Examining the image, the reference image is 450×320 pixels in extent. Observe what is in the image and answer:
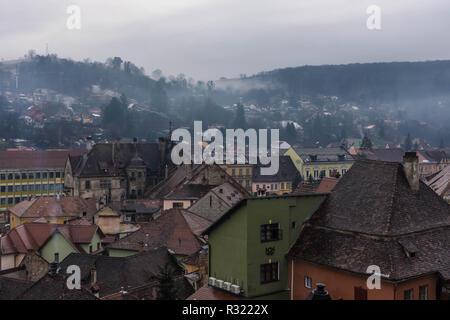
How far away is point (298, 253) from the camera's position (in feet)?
88.3

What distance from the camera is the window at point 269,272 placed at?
2627 cm

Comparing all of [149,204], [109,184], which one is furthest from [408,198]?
[109,184]

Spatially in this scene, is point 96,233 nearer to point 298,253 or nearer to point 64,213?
point 64,213

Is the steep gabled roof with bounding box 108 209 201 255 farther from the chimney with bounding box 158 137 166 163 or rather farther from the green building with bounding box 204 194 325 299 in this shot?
the chimney with bounding box 158 137 166 163

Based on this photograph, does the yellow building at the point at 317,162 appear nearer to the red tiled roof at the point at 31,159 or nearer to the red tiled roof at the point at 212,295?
the red tiled roof at the point at 31,159

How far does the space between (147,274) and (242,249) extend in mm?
11375

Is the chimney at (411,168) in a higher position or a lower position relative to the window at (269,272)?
higher

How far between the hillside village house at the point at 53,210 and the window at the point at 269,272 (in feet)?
137

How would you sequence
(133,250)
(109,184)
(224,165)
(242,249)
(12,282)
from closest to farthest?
1. (242,249)
2. (12,282)
3. (133,250)
4. (109,184)
5. (224,165)

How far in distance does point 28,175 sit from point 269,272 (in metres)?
83.2

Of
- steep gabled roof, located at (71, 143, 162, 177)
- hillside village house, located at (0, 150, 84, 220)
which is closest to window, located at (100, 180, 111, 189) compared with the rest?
steep gabled roof, located at (71, 143, 162, 177)

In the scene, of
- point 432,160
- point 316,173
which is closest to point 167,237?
point 316,173

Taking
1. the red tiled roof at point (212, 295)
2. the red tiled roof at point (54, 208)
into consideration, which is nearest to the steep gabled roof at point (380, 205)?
the red tiled roof at point (212, 295)

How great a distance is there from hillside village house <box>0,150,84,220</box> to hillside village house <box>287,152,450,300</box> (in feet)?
267
